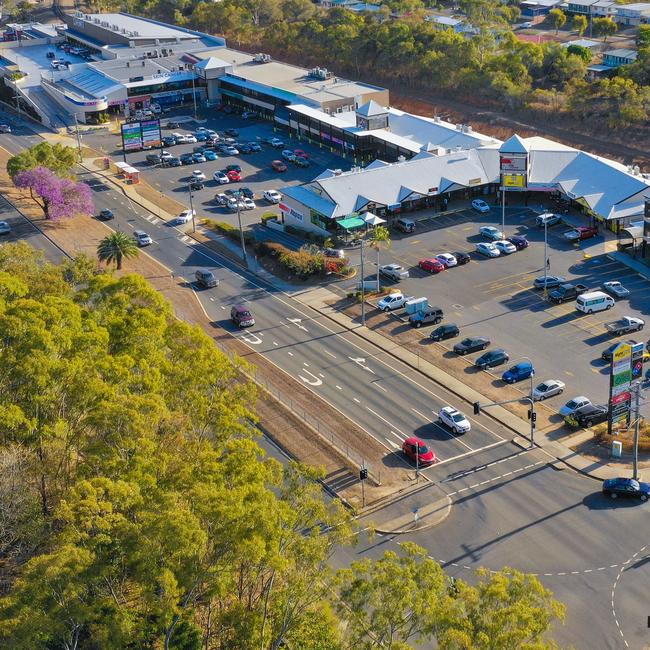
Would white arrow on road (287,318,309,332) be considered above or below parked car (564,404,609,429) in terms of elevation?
below

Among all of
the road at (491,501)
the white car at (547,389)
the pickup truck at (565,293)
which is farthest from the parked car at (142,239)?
the white car at (547,389)

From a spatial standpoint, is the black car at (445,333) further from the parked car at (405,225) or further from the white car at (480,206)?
the white car at (480,206)

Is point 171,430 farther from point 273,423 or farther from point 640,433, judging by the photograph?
point 640,433

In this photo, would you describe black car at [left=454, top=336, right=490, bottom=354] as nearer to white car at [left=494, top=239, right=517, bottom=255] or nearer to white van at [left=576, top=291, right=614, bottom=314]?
white van at [left=576, top=291, right=614, bottom=314]

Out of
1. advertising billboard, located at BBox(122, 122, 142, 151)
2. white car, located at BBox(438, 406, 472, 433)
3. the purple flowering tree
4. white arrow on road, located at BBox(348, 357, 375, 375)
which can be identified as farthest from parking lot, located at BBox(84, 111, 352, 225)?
white car, located at BBox(438, 406, 472, 433)

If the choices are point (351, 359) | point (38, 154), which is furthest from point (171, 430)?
point (38, 154)
